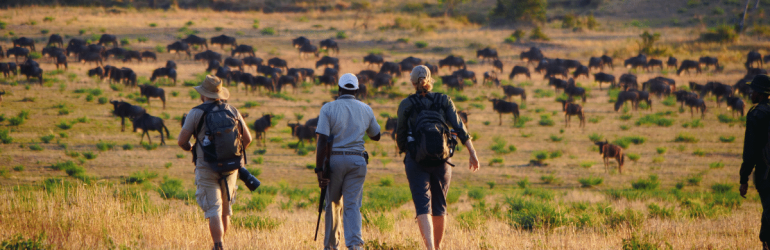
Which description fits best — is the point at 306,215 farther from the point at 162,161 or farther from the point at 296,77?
the point at 296,77

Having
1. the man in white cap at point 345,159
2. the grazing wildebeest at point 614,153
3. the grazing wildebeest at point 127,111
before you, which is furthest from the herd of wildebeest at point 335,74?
the man in white cap at point 345,159

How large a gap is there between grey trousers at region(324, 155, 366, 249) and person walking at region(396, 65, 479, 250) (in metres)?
0.47

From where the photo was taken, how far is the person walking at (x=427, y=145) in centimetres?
498

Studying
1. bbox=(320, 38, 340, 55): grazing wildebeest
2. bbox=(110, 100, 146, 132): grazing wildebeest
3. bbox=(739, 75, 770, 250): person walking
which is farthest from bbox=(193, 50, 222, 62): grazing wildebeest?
bbox=(739, 75, 770, 250): person walking

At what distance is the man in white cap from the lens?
16.5 feet

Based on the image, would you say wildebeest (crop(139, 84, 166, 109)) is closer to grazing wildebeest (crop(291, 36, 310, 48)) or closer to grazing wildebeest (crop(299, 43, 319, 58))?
grazing wildebeest (crop(299, 43, 319, 58))

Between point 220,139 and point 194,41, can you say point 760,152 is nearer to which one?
point 220,139

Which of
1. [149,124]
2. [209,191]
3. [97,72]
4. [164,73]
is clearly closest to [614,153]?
[209,191]

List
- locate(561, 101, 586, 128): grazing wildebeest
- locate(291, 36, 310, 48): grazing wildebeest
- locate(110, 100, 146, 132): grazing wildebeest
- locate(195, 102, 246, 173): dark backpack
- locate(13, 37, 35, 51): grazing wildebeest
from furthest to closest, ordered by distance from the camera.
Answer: locate(291, 36, 310, 48): grazing wildebeest, locate(13, 37, 35, 51): grazing wildebeest, locate(561, 101, 586, 128): grazing wildebeest, locate(110, 100, 146, 132): grazing wildebeest, locate(195, 102, 246, 173): dark backpack

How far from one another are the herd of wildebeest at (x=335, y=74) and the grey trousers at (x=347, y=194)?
12362 millimetres

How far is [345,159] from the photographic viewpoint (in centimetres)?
504

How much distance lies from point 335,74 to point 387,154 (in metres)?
12.9

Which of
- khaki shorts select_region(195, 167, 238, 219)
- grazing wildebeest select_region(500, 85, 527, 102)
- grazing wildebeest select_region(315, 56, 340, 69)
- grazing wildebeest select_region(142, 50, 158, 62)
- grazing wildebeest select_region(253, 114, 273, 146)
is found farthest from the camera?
grazing wildebeest select_region(315, 56, 340, 69)

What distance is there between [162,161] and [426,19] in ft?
151
